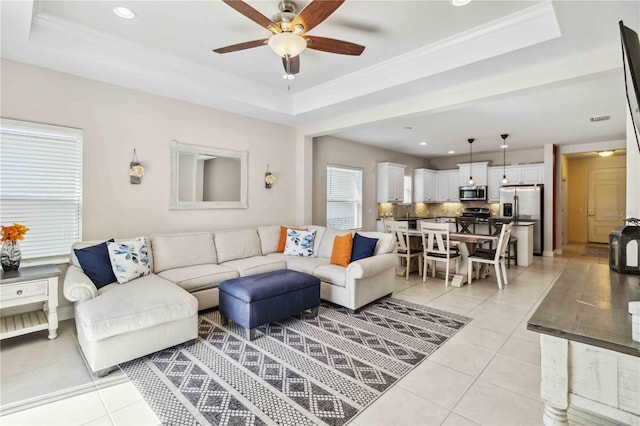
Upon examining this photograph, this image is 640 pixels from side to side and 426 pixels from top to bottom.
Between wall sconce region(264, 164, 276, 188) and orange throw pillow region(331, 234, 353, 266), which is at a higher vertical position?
wall sconce region(264, 164, 276, 188)

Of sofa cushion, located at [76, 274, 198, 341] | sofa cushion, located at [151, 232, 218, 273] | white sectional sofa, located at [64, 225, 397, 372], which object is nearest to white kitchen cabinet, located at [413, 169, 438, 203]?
white sectional sofa, located at [64, 225, 397, 372]

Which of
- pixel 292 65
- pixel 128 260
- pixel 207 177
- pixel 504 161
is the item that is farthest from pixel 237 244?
pixel 504 161

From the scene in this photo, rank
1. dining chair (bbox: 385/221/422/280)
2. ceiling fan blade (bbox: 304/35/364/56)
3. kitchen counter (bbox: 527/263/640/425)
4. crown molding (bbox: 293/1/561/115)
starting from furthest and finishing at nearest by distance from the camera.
Answer: dining chair (bbox: 385/221/422/280) → crown molding (bbox: 293/1/561/115) → ceiling fan blade (bbox: 304/35/364/56) → kitchen counter (bbox: 527/263/640/425)

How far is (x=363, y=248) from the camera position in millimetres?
4086

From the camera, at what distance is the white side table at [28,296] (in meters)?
2.65

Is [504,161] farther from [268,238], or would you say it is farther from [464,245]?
[268,238]

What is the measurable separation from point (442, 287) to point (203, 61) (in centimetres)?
461

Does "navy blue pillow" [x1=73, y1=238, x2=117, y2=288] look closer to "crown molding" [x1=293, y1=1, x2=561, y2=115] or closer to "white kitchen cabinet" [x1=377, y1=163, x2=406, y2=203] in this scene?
"crown molding" [x1=293, y1=1, x2=561, y2=115]

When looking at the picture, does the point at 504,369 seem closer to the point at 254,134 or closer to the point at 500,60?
the point at 500,60

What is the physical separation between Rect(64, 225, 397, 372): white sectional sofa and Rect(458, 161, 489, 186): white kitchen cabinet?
573cm

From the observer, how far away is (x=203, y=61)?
368 cm

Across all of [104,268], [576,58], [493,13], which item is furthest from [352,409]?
[576,58]

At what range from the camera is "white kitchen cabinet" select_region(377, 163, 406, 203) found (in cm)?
774

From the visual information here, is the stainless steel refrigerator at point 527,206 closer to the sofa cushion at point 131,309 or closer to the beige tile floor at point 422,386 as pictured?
the beige tile floor at point 422,386
